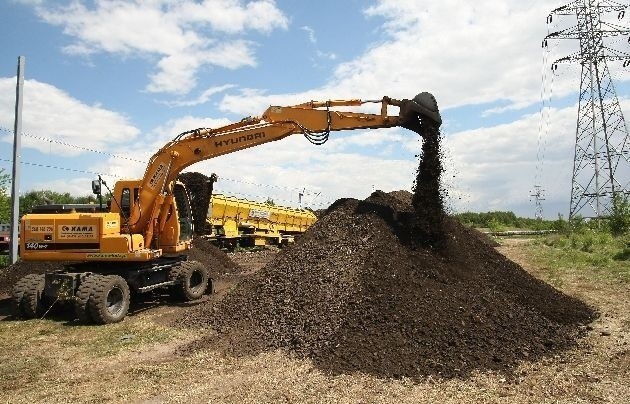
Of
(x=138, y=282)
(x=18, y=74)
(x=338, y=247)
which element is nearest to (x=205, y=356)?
(x=338, y=247)

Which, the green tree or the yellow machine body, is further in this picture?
the green tree

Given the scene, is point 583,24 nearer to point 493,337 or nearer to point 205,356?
point 493,337

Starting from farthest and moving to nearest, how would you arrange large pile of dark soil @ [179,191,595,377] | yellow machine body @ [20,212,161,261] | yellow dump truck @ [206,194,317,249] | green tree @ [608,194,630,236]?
green tree @ [608,194,630,236]
yellow dump truck @ [206,194,317,249]
yellow machine body @ [20,212,161,261]
large pile of dark soil @ [179,191,595,377]

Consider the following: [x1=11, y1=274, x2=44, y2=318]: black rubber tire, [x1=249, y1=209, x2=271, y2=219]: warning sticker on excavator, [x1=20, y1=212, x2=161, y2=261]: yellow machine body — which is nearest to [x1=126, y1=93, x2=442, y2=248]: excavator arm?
[x1=20, y1=212, x2=161, y2=261]: yellow machine body

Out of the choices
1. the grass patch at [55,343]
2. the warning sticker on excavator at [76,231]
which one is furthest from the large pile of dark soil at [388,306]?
the warning sticker on excavator at [76,231]

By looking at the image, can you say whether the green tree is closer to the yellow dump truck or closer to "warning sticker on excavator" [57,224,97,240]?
the yellow dump truck

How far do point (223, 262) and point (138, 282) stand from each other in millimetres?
5957

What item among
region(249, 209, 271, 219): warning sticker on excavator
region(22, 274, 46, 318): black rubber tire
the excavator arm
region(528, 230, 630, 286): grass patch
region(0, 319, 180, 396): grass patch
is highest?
the excavator arm

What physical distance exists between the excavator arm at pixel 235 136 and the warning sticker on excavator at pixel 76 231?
0.78 metres

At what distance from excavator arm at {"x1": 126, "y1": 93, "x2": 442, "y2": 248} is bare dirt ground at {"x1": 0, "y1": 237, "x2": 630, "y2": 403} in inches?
118

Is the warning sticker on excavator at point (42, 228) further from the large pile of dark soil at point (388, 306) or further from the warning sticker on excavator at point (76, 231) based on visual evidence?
the large pile of dark soil at point (388, 306)

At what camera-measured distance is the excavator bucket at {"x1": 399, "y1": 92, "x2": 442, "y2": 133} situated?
10.1 meters

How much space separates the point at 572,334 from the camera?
7934mm

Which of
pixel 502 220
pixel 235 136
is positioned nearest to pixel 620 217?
pixel 235 136
